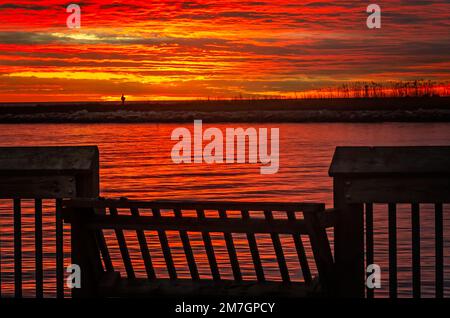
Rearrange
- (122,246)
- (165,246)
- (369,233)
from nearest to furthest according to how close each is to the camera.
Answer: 1. (369,233)
2. (165,246)
3. (122,246)

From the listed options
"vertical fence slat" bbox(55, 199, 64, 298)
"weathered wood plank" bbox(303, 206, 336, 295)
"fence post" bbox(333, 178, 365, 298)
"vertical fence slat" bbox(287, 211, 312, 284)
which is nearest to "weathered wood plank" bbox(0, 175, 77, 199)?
"vertical fence slat" bbox(55, 199, 64, 298)

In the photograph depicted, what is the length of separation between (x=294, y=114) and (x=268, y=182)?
111 m

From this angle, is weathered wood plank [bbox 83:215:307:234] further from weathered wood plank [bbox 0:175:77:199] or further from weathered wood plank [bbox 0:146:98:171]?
weathered wood plank [bbox 0:146:98:171]

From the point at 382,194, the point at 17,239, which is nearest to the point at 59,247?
the point at 17,239

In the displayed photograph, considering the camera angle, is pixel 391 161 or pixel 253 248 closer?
pixel 391 161

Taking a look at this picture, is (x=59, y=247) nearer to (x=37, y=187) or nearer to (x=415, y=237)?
(x=37, y=187)

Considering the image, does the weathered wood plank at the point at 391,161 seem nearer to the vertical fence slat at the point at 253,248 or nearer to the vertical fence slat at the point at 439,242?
the vertical fence slat at the point at 439,242

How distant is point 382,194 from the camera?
6504 millimetres

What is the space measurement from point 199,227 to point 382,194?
1.34 meters

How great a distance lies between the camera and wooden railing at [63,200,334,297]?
6.43 m

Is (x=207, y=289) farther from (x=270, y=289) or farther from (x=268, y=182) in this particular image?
(x=268, y=182)

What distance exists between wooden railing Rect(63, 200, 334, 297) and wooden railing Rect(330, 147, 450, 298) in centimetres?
18

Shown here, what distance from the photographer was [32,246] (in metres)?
15.7

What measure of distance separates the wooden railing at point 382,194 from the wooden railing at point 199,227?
18 cm
